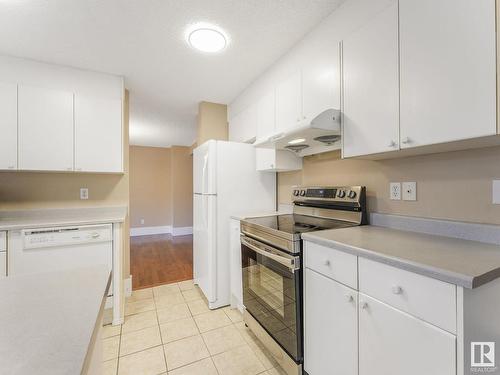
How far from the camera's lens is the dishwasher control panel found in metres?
1.89

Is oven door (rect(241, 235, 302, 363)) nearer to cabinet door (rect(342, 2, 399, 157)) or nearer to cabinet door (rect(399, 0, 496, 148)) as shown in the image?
cabinet door (rect(342, 2, 399, 157))

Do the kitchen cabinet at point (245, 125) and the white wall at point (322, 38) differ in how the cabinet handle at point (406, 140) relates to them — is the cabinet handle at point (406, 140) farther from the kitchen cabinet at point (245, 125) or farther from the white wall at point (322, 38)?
the kitchen cabinet at point (245, 125)

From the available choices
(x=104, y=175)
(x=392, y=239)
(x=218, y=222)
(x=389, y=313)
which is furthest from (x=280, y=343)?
(x=104, y=175)

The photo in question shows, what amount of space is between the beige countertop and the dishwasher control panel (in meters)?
1.78

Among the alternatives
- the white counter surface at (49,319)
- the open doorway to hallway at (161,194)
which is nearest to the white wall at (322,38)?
the white counter surface at (49,319)

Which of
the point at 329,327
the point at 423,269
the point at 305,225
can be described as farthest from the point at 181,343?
→ the point at 423,269

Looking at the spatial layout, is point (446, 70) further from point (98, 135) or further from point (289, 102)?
point (98, 135)

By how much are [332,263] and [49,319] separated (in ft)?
3.67

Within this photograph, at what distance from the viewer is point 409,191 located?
1.45m

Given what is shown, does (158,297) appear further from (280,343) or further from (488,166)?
(488,166)

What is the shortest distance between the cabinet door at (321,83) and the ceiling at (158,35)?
1.00 feet

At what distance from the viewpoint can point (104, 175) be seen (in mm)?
2664

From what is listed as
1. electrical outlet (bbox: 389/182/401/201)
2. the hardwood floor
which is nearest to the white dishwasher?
the hardwood floor

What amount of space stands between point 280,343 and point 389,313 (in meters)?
0.87
